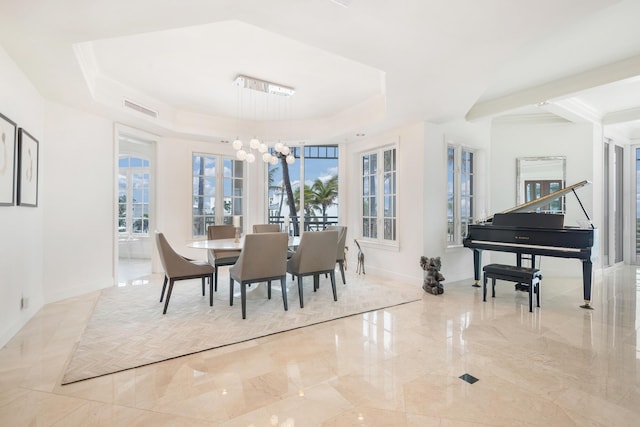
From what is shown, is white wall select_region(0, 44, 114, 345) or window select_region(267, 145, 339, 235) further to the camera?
window select_region(267, 145, 339, 235)

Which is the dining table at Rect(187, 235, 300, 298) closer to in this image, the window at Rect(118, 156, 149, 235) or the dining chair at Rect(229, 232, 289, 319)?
the dining chair at Rect(229, 232, 289, 319)

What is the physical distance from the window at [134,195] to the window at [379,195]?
4.99 m

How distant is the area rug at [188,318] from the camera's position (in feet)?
8.04

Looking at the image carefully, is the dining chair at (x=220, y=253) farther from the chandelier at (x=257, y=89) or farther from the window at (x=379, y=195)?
the window at (x=379, y=195)

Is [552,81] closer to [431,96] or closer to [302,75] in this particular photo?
[431,96]

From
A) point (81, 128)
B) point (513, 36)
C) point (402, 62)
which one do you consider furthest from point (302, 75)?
point (81, 128)

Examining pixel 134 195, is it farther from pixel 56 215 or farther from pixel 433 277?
pixel 433 277

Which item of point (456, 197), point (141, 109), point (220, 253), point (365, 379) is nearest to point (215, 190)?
point (141, 109)

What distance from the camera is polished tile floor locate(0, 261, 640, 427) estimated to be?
1740 millimetres

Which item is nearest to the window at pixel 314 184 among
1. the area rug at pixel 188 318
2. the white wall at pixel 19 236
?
the area rug at pixel 188 318

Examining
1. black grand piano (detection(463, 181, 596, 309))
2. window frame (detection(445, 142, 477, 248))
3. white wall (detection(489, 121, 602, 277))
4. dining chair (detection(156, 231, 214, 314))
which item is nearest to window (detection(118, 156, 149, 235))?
dining chair (detection(156, 231, 214, 314))

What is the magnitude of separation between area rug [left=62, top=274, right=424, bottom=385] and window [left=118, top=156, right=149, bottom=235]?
2.96 meters

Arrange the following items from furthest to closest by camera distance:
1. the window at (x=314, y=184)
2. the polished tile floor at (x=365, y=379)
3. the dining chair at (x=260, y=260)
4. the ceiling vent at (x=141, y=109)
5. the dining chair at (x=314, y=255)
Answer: the window at (x=314, y=184) → the ceiling vent at (x=141, y=109) → the dining chair at (x=314, y=255) → the dining chair at (x=260, y=260) → the polished tile floor at (x=365, y=379)

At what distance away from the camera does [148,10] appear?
85.4 inches
